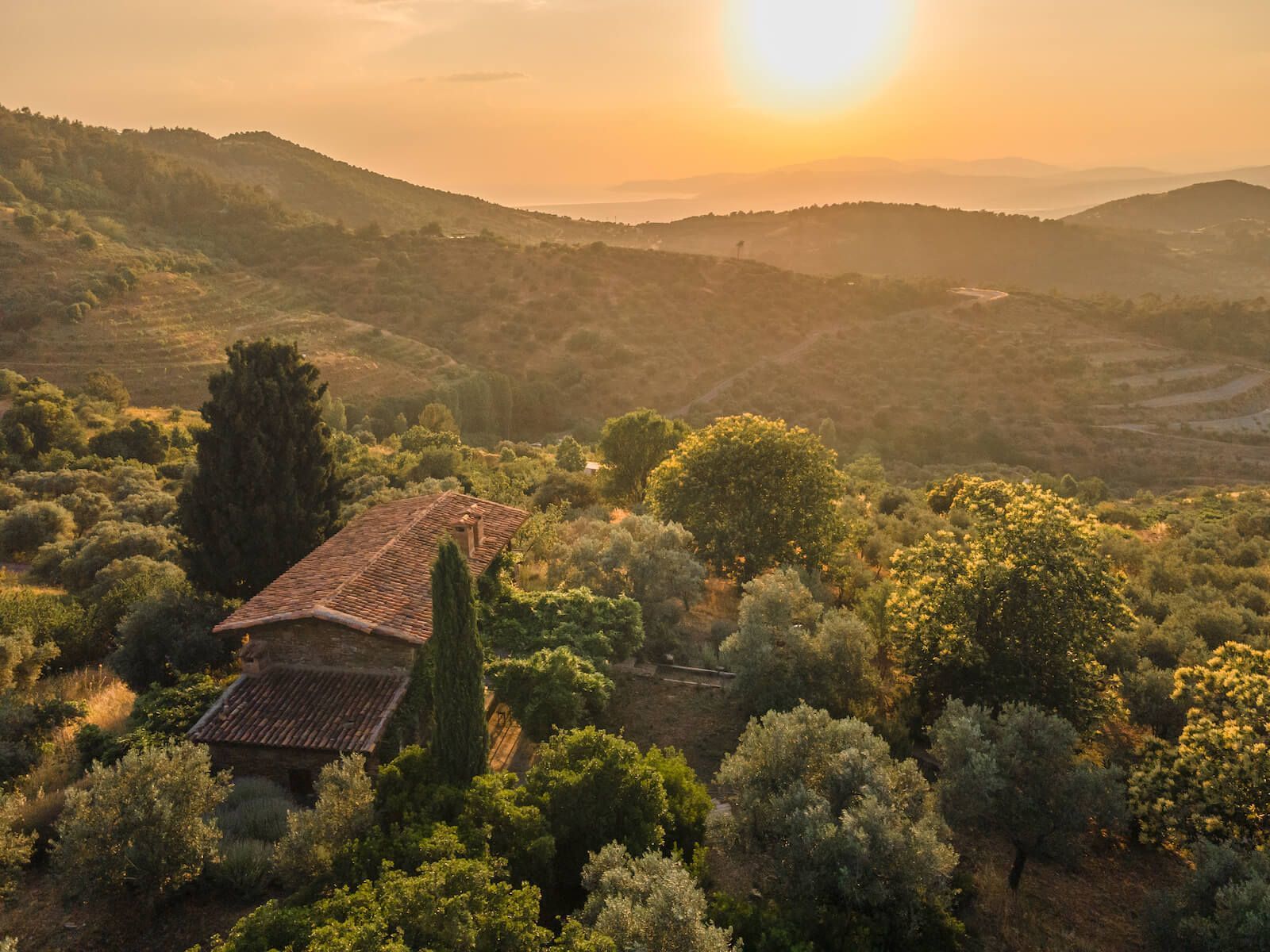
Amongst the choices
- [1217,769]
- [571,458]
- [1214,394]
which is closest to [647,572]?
[1217,769]

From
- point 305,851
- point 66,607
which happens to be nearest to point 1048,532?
point 305,851

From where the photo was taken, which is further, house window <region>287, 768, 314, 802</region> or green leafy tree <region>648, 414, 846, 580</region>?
green leafy tree <region>648, 414, 846, 580</region>

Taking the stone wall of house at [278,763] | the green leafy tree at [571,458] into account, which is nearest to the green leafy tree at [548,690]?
the stone wall of house at [278,763]

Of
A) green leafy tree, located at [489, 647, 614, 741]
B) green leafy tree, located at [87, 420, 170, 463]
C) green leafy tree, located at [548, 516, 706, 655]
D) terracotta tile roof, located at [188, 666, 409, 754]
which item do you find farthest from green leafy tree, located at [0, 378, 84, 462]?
green leafy tree, located at [489, 647, 614, 741]

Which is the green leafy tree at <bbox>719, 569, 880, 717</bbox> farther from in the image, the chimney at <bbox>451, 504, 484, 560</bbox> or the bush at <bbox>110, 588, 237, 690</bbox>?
Result: the bush at <bbox>110, 588, 237, 690</bbox>

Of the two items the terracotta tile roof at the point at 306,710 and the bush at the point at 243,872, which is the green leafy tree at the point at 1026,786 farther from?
the bush at the point at 243,872

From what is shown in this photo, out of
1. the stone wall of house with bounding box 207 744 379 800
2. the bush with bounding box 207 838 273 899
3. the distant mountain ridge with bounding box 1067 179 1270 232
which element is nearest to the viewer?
the bush with bounding box 207 838 273 899

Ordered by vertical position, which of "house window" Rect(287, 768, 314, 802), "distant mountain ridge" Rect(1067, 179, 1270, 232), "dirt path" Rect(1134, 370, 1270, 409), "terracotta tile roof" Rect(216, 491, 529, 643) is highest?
"distant mountain ridge" Rect(1067, 179, 1270, 232)

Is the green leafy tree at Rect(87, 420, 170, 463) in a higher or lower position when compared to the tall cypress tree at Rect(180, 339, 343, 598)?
lower
